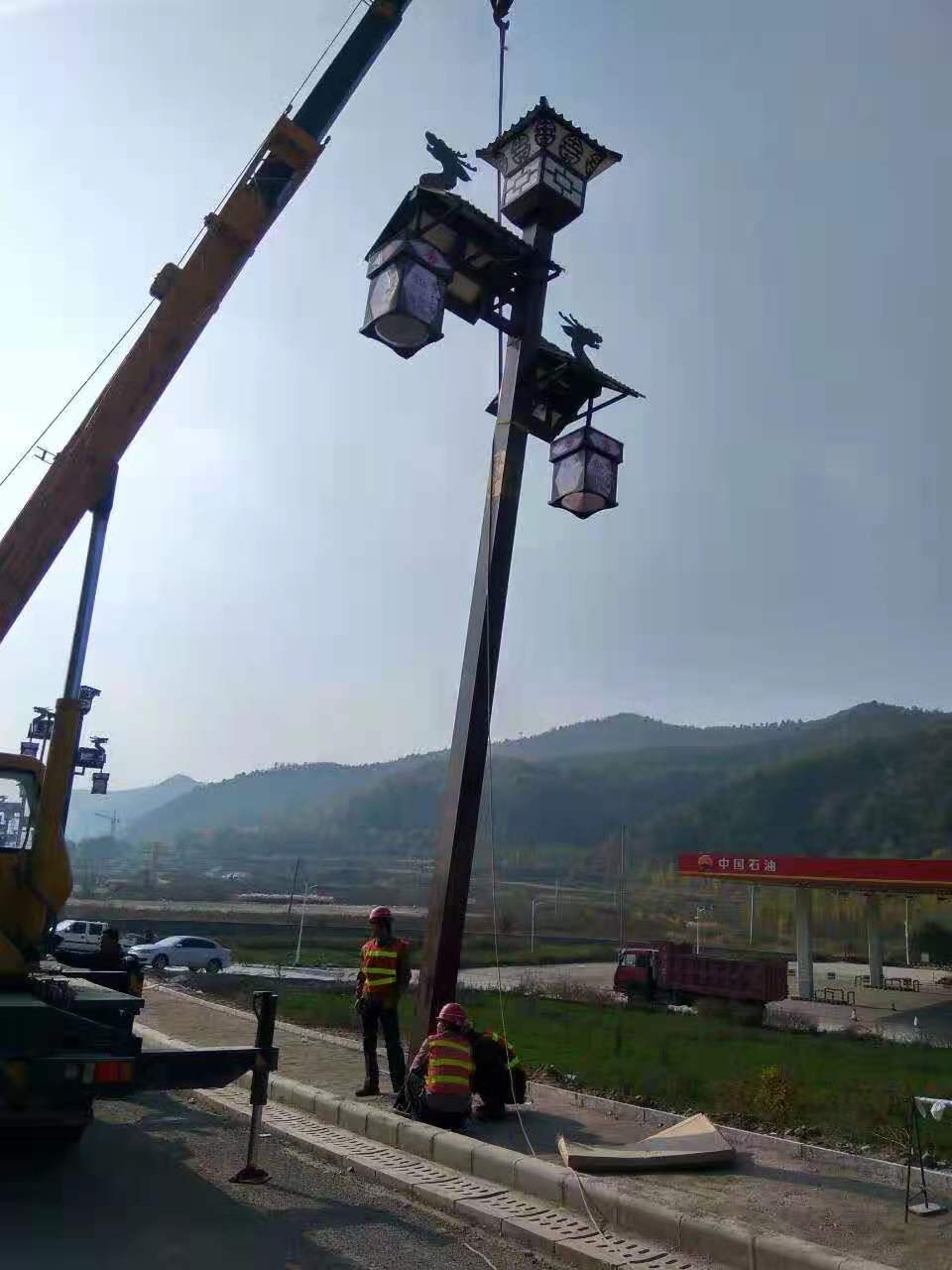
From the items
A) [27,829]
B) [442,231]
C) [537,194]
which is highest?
[537,194]

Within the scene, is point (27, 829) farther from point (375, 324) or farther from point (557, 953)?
point (557, 953)

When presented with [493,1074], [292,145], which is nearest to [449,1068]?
[493,1074]

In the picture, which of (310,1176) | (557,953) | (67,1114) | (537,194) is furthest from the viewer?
(557,953)

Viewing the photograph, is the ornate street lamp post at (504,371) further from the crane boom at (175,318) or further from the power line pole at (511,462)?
the crane boom at (175,318)

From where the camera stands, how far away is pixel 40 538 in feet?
31.9

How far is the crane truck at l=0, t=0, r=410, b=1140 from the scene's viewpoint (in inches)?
249

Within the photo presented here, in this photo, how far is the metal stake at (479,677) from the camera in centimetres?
911

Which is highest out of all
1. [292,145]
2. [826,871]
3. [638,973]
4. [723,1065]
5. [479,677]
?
[292,145]

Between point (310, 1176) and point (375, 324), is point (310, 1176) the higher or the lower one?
the lower one

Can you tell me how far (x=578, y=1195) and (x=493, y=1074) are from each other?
2515 mm

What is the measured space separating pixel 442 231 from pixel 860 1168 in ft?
27.7

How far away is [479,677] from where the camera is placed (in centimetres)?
956

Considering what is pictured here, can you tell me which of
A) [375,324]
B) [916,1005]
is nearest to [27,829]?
[375,324]

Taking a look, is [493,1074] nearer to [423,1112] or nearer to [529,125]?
[423,1112]
